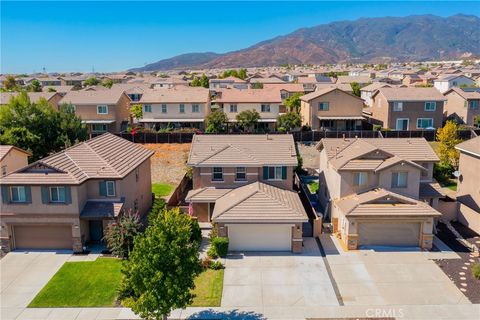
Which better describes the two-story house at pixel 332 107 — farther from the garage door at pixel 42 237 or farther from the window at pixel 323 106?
the garage door at pixel 42 237

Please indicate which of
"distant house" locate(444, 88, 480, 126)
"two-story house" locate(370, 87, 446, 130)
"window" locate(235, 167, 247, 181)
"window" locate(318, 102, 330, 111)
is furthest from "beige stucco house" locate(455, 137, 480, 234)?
"distant house" locate(444, 88, 480, 126)

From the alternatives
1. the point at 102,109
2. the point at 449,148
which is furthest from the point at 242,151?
the point at 102,109

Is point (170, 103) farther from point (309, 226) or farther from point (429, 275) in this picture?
point (429, 275)

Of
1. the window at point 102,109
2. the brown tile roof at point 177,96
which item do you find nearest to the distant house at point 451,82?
the brown tile roof at point 177,96

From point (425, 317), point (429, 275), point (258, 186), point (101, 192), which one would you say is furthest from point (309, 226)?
point (101, 192)

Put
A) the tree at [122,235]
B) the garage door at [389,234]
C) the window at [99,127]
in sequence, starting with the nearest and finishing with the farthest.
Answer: the tree at [122,235] → the garage door at [389,234] → the window at [99,127]

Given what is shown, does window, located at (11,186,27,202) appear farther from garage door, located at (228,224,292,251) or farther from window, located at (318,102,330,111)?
window, located at (318,102,330,111)
